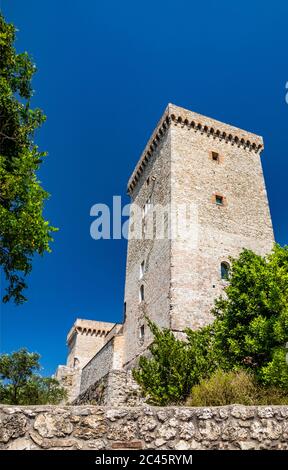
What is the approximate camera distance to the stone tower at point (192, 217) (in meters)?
20.0

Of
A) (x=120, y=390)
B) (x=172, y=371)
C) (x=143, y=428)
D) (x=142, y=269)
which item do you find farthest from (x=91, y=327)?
(x=143, y=428)

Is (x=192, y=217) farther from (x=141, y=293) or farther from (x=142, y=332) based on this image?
(x=142, y=332)

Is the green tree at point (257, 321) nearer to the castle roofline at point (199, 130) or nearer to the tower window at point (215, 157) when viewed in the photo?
the tower window at point (215, 157)

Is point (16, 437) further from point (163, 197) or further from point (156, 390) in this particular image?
point (163, 197)

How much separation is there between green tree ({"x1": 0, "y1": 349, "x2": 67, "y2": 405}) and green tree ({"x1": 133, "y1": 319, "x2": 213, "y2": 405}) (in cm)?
1174

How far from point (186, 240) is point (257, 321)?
880 cm

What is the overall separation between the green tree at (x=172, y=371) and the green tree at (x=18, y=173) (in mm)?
5218

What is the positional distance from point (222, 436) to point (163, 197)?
20086mm

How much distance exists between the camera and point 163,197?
2397cm

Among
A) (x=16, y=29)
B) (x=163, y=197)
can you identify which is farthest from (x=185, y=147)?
(x=16, y=29)

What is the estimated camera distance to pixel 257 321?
1315cm

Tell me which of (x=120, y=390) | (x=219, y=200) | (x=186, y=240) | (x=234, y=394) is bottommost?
(x=234, y=394)

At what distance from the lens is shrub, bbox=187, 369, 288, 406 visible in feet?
27.2

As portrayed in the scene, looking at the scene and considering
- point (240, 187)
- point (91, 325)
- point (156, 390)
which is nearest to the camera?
point (156, 390)
